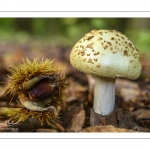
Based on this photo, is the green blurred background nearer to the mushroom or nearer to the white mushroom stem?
the white mushroom stem

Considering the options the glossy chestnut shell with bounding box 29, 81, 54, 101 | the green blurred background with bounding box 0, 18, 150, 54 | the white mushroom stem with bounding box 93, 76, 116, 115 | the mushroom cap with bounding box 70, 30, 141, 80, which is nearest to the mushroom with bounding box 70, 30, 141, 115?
the mushroom cap with bounding box 70, 30, 141, 80

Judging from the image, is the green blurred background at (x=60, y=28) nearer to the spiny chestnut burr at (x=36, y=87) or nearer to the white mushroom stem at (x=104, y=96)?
the white mushroom stem at (x=104, y=96)

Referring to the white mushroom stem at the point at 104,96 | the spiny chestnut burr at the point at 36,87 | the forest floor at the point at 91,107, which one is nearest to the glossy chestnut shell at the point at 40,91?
the spiny chestnut burr at the point at 36,87

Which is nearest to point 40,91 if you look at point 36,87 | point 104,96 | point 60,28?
point 36,87

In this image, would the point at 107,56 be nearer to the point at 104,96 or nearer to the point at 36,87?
the point at 104,96

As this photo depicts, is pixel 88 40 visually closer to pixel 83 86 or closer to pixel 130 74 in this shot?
pixel 130 74

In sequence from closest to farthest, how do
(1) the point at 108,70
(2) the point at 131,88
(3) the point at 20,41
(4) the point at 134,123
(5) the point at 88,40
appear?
(1) the point at 108,70 → (5) the point at 88,40 → (4) the point at 134,123 → (2) the point at 131,88 → (3) the point at 20,41
